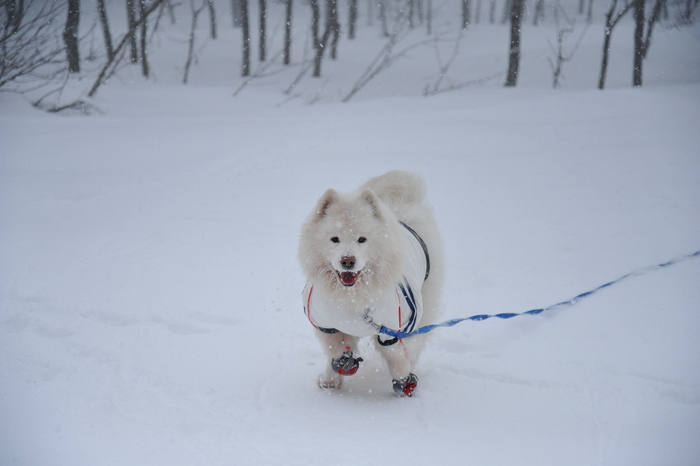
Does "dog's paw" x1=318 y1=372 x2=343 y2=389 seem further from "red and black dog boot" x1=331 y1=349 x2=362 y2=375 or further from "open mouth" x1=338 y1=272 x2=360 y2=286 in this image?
"open mouth" x1=338 y1=272 x2=360 y2=286

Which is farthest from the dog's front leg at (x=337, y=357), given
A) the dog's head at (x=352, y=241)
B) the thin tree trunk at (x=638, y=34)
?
the thin tree trunk at (x=638, y=34)

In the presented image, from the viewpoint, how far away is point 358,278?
3.14 m

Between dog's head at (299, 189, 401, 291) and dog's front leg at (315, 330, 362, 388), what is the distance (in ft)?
1.70

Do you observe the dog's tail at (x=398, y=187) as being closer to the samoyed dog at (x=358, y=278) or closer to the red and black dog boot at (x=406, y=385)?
the samoyed dog at (x=358, y=278)

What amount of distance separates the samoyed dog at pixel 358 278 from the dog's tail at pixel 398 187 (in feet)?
2.63

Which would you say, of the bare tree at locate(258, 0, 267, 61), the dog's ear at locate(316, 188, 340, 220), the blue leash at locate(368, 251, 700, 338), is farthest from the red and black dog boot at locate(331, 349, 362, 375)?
the bare tree at locate(258, 0, 267, 61)

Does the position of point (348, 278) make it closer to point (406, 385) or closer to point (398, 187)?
point (406, 385)

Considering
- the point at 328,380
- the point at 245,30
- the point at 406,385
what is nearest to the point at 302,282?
the point at 328,380

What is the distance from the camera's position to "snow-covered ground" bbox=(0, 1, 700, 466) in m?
2.85

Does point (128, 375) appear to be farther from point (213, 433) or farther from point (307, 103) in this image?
point (307, 103)

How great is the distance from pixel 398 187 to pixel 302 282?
75.8 inches

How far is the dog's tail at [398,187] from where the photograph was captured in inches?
166

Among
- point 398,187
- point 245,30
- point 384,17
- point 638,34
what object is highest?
point 384,17

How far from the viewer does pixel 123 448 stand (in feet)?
8.43
